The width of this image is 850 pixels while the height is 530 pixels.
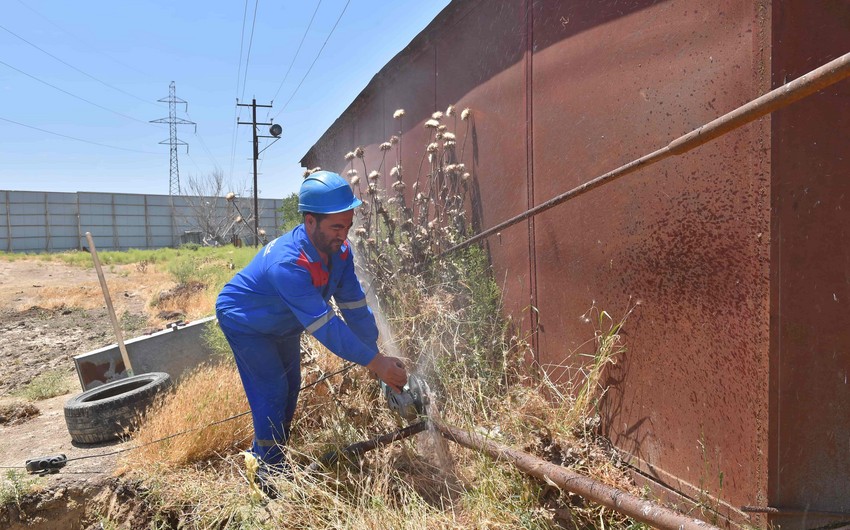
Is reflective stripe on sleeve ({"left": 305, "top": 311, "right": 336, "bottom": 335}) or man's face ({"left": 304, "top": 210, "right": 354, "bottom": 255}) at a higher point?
man's face ({"left": 304, "top": 210, "right": 354, "bottom": 255})

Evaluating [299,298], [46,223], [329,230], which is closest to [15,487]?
[299,298]

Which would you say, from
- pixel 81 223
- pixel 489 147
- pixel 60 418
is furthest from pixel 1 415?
pixel 81 223

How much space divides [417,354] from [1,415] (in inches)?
188

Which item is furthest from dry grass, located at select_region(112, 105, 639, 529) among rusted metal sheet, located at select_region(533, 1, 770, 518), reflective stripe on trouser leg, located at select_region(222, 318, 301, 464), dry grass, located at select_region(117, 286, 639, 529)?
rusted metal sheet, located at select_region(533, 1, 770, 518)

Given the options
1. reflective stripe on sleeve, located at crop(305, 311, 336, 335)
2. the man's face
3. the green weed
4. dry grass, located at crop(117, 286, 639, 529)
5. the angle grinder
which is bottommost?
the green weed

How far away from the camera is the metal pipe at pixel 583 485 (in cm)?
216

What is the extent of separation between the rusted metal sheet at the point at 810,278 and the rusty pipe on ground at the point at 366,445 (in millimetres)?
1841

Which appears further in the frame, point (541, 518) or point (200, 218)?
point (200, 218)

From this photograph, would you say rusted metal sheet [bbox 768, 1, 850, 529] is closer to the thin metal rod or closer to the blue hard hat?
the thin metal rod

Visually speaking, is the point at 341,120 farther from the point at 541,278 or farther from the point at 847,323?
the point at 847,323

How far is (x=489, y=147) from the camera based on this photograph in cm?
457

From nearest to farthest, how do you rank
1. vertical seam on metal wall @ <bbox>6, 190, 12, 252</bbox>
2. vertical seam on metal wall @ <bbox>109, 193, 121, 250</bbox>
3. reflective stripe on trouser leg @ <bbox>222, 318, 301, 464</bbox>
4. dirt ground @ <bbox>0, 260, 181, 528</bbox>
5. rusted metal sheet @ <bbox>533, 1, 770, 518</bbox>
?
rusted metal sheet @ <bbox>533, 1, 770, 518</bbox>
reflective stripe on trouser leg @ <bbox>222, 318, 301, 464</bbox>
dirt ground @ <bbox>0, 260, 181, 528</bbox>
vertical seam on metal wall @ <bbox>6, 190, 12, 252</bbox>
vertical seam on metal wall @ <bbox>109, 193, 121, 250</bbox>

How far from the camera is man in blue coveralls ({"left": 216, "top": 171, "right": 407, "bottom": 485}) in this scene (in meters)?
3.04

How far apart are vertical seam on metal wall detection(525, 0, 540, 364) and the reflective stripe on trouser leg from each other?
1.82 meters
